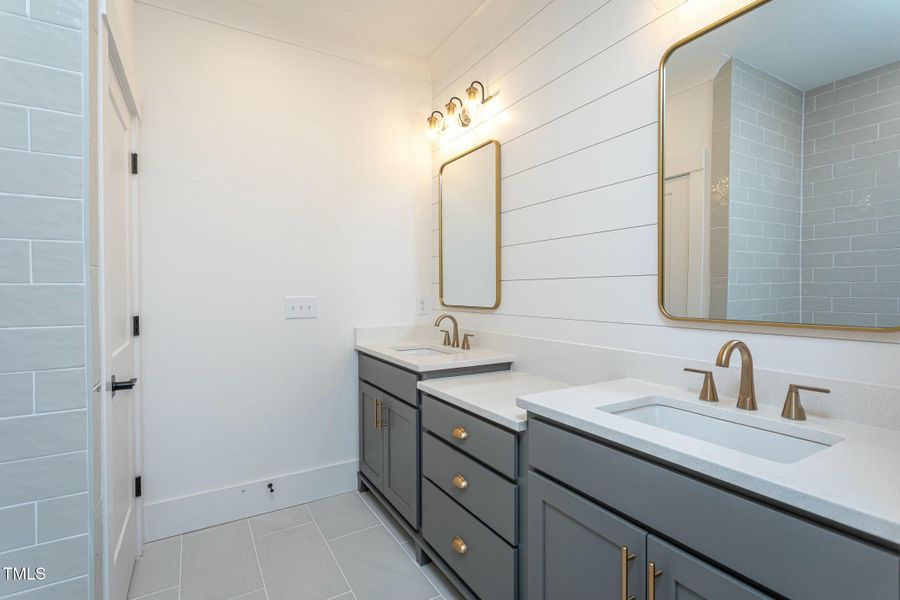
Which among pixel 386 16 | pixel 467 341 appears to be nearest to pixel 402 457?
pixel 467 341

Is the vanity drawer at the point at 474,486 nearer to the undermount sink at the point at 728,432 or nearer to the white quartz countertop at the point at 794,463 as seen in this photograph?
the white quartz countertop at the point at 794,463

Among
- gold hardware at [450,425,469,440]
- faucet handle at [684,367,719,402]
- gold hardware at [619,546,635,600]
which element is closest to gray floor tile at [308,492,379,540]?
gold hardware at [450,425,469,440]

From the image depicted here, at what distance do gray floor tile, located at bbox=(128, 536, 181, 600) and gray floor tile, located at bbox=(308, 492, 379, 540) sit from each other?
25.1 inches

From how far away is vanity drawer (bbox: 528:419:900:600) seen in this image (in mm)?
653

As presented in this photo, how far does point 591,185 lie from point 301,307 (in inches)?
66.4

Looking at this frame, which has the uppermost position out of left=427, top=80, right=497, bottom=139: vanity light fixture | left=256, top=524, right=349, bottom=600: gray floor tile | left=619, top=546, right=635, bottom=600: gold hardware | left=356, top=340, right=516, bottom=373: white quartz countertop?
left=427, top=80, right=497, bottom=139: vanity light fixture

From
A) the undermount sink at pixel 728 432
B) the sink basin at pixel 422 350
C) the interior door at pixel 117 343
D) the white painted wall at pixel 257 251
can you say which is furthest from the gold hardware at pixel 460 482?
the white painted wall at pixel 257 251

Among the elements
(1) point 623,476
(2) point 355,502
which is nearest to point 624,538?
(1) point 623,476

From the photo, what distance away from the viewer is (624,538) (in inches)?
38.9

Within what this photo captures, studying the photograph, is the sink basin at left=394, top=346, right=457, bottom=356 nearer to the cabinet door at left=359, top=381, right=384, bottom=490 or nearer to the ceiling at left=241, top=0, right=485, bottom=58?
the cabinet door at left=359, top=381, right=384, bottom=490

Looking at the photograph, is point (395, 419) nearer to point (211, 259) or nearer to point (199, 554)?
point (199, 554)

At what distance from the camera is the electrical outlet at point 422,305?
9.39 ft

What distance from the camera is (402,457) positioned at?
2057 mm

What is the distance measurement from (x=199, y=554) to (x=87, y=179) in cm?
175
